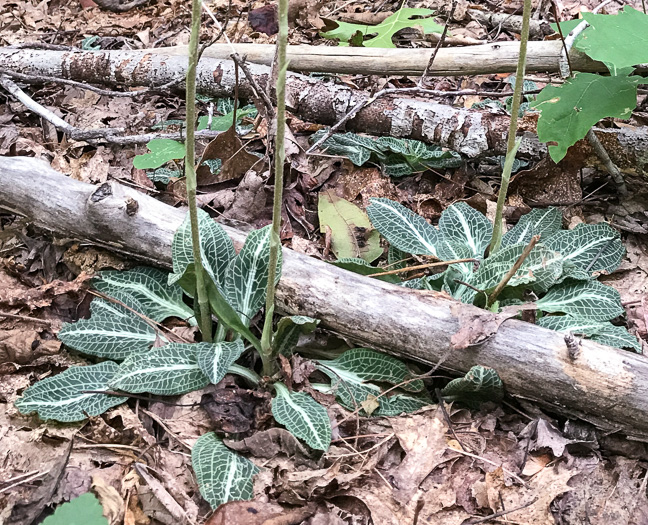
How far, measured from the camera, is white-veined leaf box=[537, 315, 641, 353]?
77.9 inches

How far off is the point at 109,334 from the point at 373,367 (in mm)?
1008

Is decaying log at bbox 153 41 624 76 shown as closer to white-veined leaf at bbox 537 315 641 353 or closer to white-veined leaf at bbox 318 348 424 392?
white-veined leaf at bbox 537 315 641 353

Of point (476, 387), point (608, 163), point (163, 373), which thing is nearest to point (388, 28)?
point (608, 163)

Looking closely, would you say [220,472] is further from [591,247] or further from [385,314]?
[591,247]

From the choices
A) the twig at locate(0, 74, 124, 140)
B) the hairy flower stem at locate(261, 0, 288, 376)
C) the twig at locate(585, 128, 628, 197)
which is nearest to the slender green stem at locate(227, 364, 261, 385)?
the hairy flower stem at locate(261, 0, 288, 376)

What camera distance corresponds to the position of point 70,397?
180cm

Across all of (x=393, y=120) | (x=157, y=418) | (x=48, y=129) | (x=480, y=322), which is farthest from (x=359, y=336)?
(x=48, y=129)

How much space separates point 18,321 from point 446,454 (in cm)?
173

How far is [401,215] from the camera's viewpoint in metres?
2.44

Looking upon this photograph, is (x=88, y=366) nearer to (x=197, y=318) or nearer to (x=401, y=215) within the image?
(x=197, y=318)

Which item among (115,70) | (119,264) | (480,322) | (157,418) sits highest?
(115,70)

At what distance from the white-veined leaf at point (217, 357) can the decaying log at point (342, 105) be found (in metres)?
1.80

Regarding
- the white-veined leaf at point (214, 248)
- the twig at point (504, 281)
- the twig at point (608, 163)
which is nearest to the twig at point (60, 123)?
the white-veined leaf at point (214, 248)

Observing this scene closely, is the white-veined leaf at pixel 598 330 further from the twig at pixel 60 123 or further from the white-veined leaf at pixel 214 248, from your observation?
the twig at pixel 60 123
